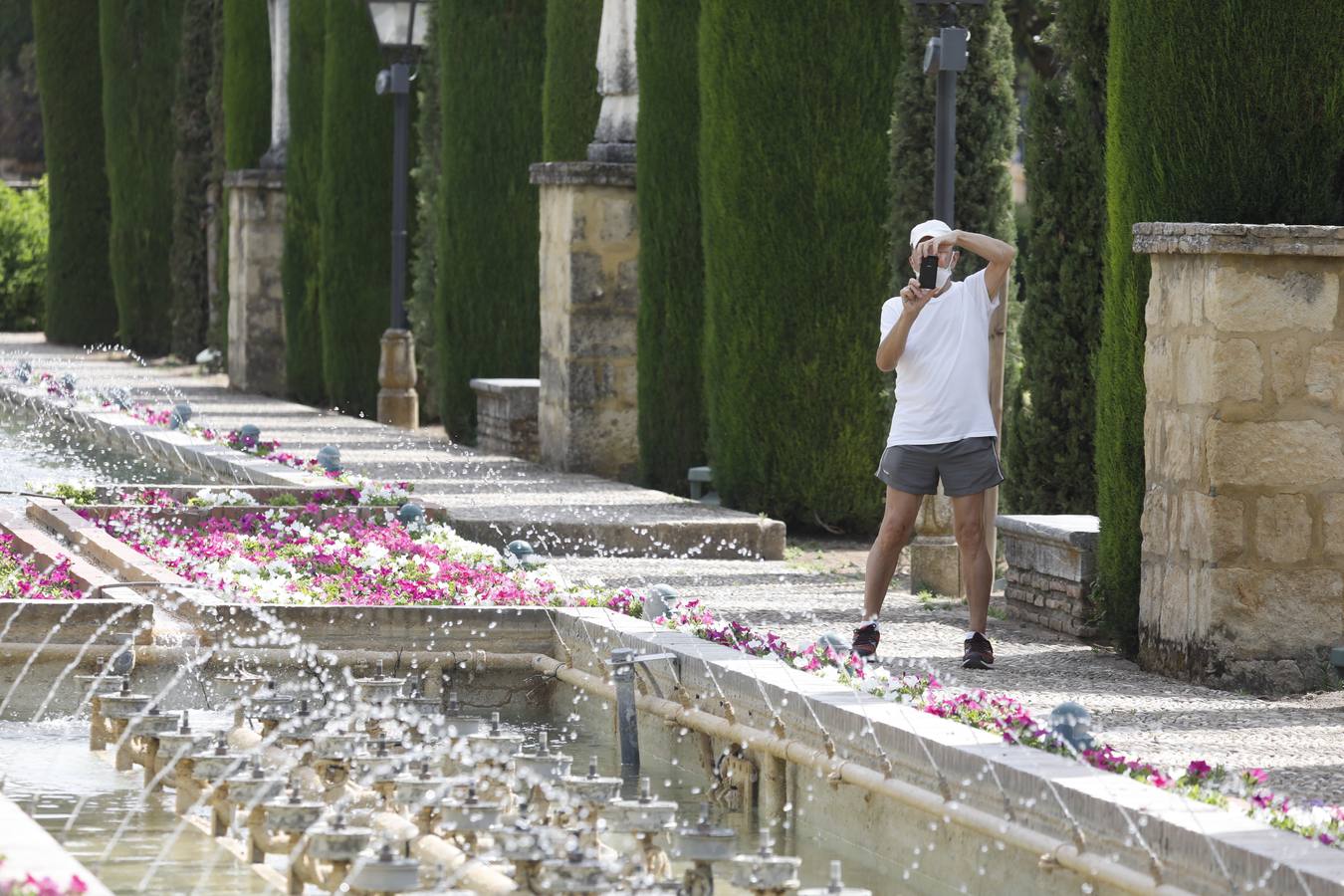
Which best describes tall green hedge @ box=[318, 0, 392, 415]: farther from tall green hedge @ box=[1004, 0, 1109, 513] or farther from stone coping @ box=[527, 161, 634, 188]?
tall green hedge @ box=[1004, 0, 1109, 513]

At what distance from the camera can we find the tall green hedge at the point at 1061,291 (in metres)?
10.5

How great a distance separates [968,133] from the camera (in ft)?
37.8

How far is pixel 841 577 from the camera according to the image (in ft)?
35.7

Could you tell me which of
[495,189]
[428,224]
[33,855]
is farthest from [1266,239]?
[428,224]

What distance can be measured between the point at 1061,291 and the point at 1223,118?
2.51 meters

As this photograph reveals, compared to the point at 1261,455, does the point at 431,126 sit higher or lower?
higher

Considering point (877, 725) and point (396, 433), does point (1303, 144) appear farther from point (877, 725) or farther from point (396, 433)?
point (396, 433)

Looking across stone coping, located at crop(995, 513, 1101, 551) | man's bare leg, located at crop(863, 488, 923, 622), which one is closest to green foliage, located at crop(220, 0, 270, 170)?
stone coping, located at crop(995, 513, 1101, 551)

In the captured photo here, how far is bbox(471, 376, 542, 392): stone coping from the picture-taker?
16.4 metres

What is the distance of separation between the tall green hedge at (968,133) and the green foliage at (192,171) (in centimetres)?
1652

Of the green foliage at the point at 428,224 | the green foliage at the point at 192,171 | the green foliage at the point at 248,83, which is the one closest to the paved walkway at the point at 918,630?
the green foliage at the point at 428,224

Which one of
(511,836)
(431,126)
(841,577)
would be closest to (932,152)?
(841,577)

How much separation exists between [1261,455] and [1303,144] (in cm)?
110

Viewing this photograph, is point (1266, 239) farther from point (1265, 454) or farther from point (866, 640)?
point (866, 640)
